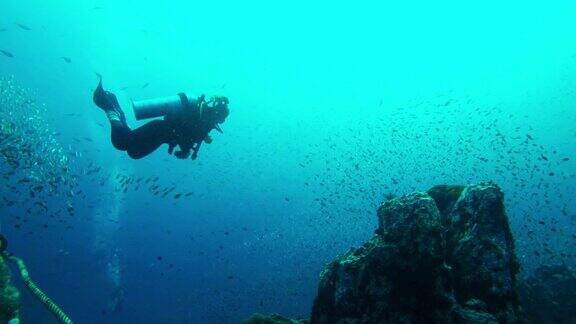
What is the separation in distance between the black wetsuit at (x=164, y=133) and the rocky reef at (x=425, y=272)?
3.77 metres

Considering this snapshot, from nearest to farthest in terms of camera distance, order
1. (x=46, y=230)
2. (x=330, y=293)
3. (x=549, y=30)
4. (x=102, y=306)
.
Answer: (x=330, y=293), (x=549, y=30), (x=102, y=306), (x=46, y=230)

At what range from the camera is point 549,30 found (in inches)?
2206

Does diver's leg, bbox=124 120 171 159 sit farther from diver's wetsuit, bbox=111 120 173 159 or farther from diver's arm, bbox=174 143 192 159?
diver's arm, bbox=174 143 192 159

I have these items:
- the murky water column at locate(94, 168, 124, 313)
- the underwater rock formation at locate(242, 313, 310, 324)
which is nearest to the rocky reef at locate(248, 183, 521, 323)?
the underwater rock formation at locate(242, 313, 310, 324)

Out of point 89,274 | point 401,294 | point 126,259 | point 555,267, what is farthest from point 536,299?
point 126,259

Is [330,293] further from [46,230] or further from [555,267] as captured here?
[46,230]

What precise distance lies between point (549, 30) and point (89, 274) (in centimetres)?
10591

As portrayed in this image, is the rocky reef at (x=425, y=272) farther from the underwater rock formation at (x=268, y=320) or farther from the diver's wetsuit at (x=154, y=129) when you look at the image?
the diver's wetsuit at (x=154, y=129)

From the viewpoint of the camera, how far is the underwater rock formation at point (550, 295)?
583 inches

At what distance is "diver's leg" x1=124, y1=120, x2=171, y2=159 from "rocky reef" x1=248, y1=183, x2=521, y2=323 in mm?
4222

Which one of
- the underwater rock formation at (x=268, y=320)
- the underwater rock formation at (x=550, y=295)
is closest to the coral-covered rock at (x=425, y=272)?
the underwater rock formation at (x=268, y=320)

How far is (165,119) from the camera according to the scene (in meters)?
7.69

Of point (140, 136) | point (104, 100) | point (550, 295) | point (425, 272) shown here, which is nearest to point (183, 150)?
point (140, 136)

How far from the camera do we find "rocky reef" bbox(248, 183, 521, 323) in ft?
19.9
